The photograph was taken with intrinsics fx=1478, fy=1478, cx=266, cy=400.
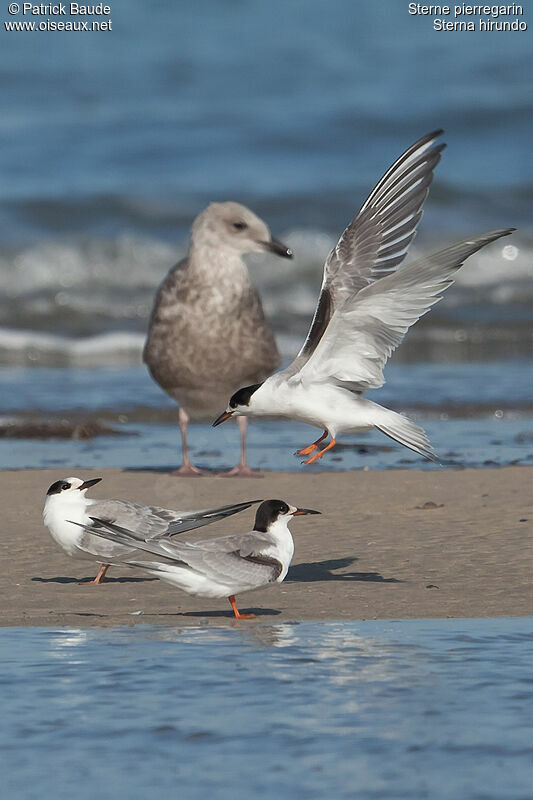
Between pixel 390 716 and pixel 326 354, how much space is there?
238 centimetres

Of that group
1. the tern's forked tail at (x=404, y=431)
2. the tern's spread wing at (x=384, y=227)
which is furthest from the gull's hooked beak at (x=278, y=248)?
the tern's forked tail at (x=404, y=431)

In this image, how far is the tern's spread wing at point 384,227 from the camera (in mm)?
6734

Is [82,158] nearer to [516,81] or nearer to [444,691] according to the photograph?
[516,81]

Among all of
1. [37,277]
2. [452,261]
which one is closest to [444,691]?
[452,261]

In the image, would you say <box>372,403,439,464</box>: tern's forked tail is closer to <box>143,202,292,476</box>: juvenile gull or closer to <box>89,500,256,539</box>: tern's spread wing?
<box>89,500,256,539</box>: tern's spread wing

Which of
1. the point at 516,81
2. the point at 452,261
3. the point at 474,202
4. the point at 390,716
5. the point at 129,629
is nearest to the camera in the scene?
the point at 390,716

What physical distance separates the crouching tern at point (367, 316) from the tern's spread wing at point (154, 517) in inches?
18.2

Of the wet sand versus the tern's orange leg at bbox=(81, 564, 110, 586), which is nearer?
the wet sand

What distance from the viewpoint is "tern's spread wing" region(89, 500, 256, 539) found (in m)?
5.96

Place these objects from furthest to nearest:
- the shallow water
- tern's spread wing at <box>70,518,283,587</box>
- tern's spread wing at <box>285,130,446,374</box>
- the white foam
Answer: the white foam < tern's spread wing at <box>285,130,446,374</box> < tern's spread wing at <box>70,518,283,587</box> < the shallow water

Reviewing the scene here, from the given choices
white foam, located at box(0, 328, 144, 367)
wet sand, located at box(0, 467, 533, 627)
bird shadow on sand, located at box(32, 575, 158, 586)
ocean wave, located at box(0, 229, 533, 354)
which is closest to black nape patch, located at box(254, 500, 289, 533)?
wet sand, located at box(0, 467, 533, 627)

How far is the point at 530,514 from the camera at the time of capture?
24.0ft

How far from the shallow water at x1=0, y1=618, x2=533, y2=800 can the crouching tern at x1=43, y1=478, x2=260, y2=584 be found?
26.9 inches

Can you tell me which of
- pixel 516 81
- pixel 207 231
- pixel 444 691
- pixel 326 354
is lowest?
pixel 444 691
